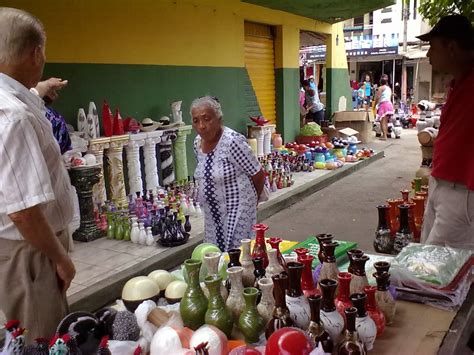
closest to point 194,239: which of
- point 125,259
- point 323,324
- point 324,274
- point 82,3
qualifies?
point 125,259

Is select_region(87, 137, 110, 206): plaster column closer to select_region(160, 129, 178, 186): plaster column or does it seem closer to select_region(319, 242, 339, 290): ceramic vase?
select_region(160, 129, 178, 186): plaster column

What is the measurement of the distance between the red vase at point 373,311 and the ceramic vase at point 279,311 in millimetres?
350

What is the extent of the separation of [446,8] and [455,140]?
2.97 metres

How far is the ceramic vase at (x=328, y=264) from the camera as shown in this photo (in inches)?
80.7

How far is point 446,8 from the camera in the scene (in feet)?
16.7

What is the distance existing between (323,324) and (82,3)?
5074mm

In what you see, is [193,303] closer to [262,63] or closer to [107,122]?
[107,122]

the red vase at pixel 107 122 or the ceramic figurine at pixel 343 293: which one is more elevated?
the red vase at pixel 107 122

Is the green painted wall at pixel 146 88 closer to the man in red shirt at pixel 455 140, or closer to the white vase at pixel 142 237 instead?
the white vase at pixel 142 237

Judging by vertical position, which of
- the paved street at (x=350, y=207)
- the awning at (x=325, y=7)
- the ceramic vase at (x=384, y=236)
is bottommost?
the paved street at (x=350, y=207)

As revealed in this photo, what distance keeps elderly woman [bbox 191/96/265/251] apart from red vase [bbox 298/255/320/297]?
120 cm

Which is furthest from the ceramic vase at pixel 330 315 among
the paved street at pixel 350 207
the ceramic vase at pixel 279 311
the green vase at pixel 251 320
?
the paved street at pixel 350 207

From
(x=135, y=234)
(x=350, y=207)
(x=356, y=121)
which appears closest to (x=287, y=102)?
(x=356, y=121)

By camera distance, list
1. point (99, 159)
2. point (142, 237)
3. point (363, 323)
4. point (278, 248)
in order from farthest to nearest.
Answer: point (99, 159) → point (142, 237) → point (278, 248) → point (363, 323)
